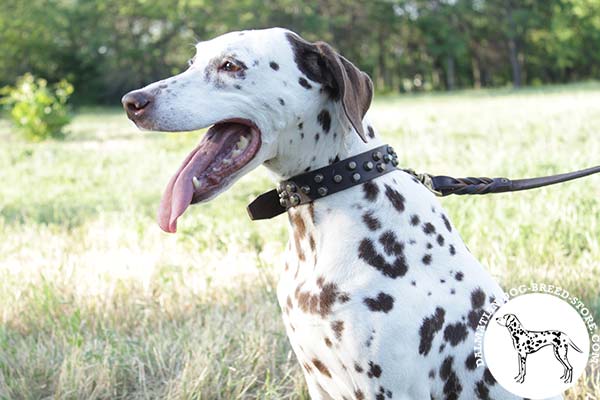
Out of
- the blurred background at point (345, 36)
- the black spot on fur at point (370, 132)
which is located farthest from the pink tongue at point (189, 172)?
the blurred background at point (345, 36)

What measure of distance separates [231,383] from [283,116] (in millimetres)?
1350

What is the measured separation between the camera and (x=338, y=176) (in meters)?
2.11

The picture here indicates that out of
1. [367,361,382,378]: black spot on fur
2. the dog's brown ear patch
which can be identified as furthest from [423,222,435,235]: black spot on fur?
[367,361,382,378]: black spot on fur

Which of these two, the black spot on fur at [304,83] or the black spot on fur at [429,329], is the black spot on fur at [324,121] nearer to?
the black spot on fur at [304,83]

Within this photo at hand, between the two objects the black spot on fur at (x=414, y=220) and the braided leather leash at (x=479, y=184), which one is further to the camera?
the braided leather leash at (x=479, y=184)

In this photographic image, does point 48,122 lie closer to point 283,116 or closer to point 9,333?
point 9,333

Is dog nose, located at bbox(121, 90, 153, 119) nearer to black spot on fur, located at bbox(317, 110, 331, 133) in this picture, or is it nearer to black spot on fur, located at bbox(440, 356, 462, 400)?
black spot on fur, located at bbox(317, 110, 331, 133)

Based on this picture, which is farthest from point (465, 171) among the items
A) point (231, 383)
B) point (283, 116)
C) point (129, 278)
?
point (283, 116)

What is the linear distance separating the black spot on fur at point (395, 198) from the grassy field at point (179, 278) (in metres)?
1.13

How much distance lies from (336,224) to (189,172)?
484 mm

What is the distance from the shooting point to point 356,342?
1.97 meters

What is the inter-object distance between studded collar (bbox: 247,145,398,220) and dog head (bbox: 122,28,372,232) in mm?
47

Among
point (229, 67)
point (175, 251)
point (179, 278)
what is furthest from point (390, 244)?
point (175, 251)

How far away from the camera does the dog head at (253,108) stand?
2.10 m
